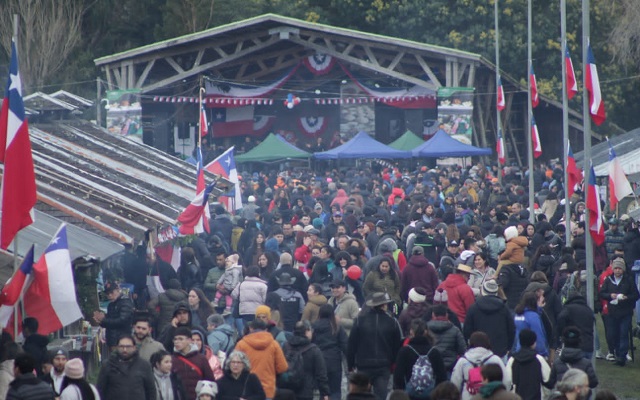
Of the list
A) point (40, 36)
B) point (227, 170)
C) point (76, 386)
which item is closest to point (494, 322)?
point (76, 386)

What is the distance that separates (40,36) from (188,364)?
40.6 metres

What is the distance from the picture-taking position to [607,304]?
623 inches

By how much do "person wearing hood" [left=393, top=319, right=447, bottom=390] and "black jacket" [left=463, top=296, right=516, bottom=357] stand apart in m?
1.82

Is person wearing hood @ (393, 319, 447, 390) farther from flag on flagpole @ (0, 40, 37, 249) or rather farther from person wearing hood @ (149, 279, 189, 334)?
person wearing hood @ (149, 279, 189, 334)

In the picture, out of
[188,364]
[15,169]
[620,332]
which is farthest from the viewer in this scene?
[620,332]

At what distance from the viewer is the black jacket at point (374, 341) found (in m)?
11.9

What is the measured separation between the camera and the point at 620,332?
52.5ft

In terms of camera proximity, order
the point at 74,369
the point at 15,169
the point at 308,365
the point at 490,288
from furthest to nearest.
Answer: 1. the point at 490,288
2. the point at 308,365
3. the point at 15,169
4. the point at 74,369

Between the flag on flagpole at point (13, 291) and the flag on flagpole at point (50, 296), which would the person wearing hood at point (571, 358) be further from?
the flag on flagpole at point (13, 291)

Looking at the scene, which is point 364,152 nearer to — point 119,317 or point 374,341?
point 119,317

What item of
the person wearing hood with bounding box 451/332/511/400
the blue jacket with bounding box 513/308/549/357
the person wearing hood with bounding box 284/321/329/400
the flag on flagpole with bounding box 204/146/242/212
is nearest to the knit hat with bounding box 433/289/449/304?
the blue jacket with bounding box 513/308/549/357

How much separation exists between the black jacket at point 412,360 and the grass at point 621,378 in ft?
12.8

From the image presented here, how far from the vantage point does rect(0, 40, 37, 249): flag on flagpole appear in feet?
35.8

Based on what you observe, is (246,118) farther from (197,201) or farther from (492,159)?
(197,201)
